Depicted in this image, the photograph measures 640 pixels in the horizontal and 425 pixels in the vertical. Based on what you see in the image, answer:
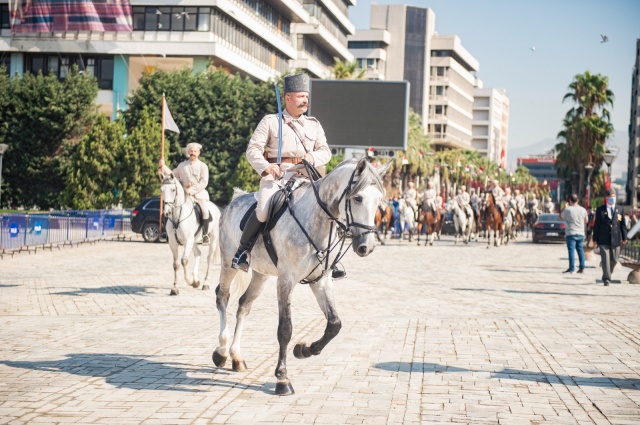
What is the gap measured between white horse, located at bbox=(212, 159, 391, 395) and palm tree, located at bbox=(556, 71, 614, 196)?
62900 mm

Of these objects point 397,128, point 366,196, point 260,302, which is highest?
point 397,128

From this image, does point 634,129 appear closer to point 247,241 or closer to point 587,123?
point 587,123

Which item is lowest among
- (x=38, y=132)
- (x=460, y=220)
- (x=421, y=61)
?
(x=460, y=220)

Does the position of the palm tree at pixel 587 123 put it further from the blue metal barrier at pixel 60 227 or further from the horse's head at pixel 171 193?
the horse's head at pixel 171 193

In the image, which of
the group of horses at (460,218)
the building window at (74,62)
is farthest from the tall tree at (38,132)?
the group of horses at (460,218)

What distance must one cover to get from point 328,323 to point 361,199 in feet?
4.13

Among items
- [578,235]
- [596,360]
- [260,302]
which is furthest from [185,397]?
[578,235]

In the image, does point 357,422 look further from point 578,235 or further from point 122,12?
point 122,12

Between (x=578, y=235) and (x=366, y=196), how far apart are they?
16.9 meters

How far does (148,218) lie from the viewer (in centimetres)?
3500

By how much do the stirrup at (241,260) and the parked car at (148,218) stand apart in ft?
87.8

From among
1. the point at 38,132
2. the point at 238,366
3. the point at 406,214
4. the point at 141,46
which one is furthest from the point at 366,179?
the point at 141,46

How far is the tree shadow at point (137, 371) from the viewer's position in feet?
25.6

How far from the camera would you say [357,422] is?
661cm
